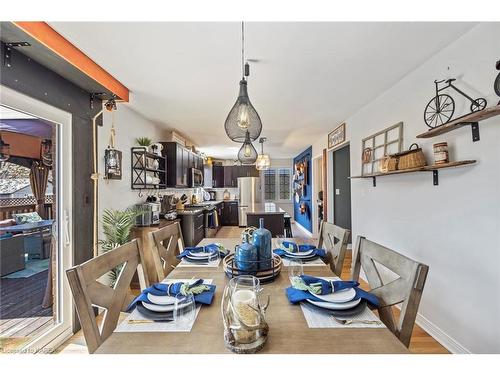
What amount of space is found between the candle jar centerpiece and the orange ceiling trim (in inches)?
73.2

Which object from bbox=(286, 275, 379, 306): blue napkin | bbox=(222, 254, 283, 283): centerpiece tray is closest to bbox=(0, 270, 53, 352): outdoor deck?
bbox=(222, 254, 283, 283): centerpiece tray

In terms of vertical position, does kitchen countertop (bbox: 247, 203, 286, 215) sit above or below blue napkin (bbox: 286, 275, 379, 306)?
above

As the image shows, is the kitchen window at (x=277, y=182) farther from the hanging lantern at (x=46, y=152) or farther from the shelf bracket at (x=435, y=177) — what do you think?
the hanging lantern at (x=46, y=152)

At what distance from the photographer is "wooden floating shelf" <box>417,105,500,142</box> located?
1.38 metres

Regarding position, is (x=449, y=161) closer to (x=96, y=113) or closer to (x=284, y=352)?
(x=284, y=352)

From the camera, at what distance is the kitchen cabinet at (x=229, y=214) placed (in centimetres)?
805

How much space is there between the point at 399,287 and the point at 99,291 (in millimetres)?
1319

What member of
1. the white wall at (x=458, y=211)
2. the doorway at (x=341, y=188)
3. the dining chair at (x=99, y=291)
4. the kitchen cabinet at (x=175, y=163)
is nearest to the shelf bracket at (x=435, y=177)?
the white wall at (x=458, y=211)

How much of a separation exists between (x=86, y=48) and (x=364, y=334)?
241 cm

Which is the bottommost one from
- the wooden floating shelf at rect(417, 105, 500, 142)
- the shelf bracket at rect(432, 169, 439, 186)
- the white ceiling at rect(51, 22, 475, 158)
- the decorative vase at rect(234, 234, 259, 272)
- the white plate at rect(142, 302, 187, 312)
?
the white plate at rect(142, 302, 187, 312)

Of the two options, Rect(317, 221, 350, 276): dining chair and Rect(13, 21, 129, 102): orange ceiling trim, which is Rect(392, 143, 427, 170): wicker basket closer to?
Rect(317, 221, 350, 276): dining chair

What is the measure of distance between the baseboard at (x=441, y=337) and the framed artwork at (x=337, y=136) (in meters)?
2.77

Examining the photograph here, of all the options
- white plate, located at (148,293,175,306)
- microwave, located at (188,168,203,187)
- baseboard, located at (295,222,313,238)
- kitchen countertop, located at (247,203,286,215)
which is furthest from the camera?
baseboard, located at (295,222,313,238)

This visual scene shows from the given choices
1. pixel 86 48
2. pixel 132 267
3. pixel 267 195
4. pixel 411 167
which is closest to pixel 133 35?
pixel 86 48
